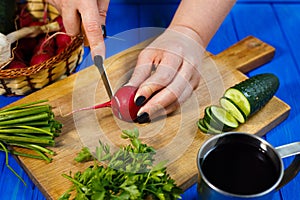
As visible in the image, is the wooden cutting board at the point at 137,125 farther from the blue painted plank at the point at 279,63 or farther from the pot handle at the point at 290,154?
the pot handle at the point at 290,154

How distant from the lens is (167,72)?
4.17 feet

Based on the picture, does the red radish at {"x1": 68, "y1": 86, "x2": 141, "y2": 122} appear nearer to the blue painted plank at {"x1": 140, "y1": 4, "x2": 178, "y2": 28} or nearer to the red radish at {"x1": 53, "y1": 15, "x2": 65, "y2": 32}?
the red radish at {"x1": 53, "y1": 15, "x2": 65, "y2": 32}

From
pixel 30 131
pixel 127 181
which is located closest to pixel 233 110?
pixel 127 181

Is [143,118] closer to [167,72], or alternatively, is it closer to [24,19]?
[167,72]

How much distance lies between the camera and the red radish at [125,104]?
4.03ft

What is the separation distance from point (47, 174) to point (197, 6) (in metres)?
0.66

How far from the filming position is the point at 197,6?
4.56 ft

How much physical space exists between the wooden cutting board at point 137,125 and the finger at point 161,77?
82 millimetres

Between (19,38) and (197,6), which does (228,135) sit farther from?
(19,38)

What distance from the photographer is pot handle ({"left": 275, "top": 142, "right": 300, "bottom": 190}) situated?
90 centimetres

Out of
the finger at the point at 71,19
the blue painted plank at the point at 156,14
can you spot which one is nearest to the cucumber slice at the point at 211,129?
the finger at the point at 71,19

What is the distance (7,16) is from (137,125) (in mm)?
555

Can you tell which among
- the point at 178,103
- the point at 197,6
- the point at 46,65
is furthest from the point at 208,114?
the point at 46,65

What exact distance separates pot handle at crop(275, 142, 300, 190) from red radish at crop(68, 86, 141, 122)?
0.44 metres
